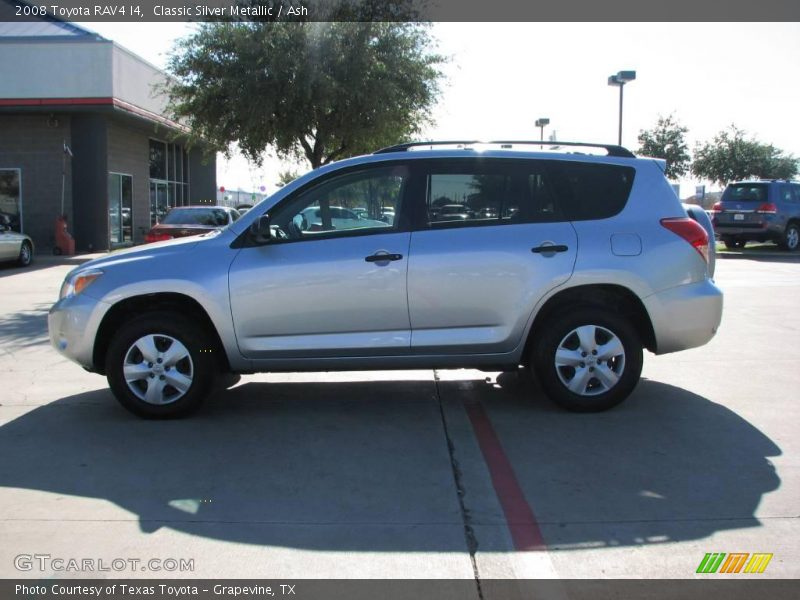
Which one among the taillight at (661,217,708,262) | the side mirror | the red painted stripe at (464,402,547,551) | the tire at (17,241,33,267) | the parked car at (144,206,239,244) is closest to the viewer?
the red painted stripe at (464,402,547,551)

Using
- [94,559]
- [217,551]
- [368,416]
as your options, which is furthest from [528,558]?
[368,416]

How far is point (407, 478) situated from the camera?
454 centimetres

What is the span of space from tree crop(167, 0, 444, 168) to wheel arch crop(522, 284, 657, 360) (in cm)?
1157

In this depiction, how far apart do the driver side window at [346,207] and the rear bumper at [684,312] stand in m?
2.06

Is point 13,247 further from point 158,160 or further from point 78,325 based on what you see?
point 78,325

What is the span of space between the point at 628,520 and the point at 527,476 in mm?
754

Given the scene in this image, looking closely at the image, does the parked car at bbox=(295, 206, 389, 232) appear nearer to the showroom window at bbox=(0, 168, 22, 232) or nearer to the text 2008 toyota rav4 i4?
the text 2008 toyota rav4 i4

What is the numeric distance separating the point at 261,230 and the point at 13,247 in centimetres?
1455

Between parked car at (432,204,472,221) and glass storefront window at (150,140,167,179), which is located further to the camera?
glass storefront window at (150,140,167,179)

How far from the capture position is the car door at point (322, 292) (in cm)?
554

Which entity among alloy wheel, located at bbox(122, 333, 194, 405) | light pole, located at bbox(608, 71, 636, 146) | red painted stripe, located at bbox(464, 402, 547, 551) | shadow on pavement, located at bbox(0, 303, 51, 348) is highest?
light pole, located at bbox(608, 71, 636, 146)

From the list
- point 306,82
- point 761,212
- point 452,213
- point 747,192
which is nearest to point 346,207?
point 452,213

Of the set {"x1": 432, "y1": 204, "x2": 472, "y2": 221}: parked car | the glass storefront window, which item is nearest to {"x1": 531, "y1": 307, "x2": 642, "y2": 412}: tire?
{"x1": 432, "y1": 204, "x2": 472, "y2": 221}: parked car

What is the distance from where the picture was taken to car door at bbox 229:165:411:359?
554cm
